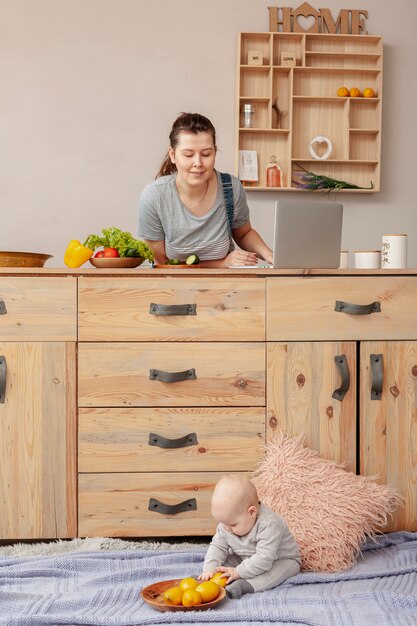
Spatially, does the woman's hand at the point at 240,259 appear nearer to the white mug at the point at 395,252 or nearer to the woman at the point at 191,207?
the woman at the point at 191,207

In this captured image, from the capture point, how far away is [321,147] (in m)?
4.16

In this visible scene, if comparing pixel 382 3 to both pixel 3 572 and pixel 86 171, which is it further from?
pixel 3 572

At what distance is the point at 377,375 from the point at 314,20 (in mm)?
2551

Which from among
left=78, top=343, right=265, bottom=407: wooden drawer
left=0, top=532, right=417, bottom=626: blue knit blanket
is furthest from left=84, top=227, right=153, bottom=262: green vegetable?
left=0, top=532, right=417, bottom=626: blue knit blanket

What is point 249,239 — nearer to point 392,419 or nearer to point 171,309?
point 171,309

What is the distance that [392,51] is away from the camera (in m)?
4.21

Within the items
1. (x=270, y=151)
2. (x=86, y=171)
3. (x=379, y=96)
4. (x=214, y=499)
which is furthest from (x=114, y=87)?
(x=214, y=499)

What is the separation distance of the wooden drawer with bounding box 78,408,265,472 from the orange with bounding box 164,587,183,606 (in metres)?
0.57

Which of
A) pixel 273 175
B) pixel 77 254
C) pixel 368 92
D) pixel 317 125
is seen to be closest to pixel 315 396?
pixel 77 254

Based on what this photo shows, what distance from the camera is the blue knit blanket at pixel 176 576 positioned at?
1.73 meters

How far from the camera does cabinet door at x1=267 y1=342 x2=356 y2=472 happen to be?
2.39 m

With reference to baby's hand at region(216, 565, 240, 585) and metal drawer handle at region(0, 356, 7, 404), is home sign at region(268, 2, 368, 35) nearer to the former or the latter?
metal drawer handle at region(0, 356, 7, 404)

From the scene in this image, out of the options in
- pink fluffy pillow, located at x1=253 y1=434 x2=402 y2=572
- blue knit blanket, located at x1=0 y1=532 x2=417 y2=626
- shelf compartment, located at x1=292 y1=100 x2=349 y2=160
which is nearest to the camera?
blue knit blanket, located at x1=0 y1=532 x2=417 y2=626

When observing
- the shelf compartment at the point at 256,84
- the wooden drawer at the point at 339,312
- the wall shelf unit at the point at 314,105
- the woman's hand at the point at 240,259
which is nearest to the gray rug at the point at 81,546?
the wooden drawer at the point at 339,312
